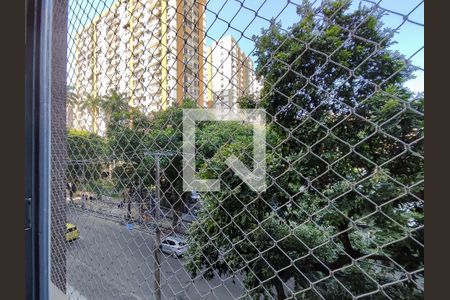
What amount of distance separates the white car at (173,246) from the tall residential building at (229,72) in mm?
623

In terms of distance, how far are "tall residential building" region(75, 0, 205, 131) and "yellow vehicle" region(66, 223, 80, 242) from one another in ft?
2.86

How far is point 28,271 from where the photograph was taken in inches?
28.7

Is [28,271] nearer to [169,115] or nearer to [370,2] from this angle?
[169,115]

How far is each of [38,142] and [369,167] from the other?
3.10 ft

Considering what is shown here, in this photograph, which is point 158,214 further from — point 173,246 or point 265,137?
point 265,137

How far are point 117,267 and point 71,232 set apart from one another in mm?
437

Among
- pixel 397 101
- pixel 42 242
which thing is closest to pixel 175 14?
pixel 397 101

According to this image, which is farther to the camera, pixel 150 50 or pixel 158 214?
pixel 158 214

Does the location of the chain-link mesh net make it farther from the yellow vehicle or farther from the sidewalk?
the yellow vehicle

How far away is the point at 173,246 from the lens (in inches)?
40.5

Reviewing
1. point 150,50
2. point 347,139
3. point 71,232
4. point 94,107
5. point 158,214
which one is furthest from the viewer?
point 71,232

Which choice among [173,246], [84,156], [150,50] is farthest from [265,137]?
[84,156]

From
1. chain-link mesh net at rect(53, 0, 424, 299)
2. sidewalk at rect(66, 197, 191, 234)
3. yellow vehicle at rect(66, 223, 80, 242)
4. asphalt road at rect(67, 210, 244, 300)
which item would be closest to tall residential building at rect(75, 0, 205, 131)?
chain-link mesh net at rect(53, 0, 424, 299)

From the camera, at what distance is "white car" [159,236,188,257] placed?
0.97 metres
